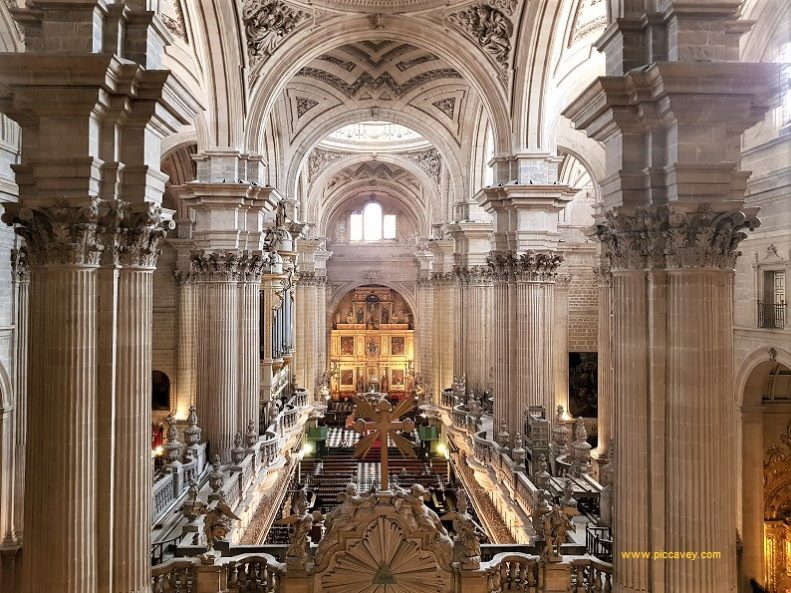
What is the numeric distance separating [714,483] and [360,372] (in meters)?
33.8

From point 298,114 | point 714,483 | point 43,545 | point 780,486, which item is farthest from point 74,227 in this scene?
point 298,114

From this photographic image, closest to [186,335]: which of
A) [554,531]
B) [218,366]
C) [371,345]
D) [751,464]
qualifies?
[218,366]

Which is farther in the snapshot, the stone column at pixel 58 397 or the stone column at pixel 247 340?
the stone column at pixel 247 340

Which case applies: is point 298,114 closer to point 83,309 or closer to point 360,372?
point 83,309

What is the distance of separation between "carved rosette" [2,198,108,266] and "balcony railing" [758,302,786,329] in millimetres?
10957

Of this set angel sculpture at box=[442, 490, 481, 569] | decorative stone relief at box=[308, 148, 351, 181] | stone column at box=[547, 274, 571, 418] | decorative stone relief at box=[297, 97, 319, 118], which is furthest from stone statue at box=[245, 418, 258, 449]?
decorative stone relief at box=[308, 148, 351, 181]

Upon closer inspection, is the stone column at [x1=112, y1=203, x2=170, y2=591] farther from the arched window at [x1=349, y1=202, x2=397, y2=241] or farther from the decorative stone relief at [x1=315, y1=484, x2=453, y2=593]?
the arched window at [x1=349, y1=202, x2=397, y2=241]

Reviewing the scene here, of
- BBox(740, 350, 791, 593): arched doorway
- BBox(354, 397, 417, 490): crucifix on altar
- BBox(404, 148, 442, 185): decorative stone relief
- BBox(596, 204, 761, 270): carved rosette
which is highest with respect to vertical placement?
BBox(404, 148, 442, 185): decorative stone relief

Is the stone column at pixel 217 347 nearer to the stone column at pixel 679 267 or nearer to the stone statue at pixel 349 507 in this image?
the stone statue at pixel 349 507

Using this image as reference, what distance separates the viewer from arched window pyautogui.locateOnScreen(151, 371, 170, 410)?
21922mm

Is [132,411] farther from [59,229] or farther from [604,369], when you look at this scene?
[604,369]

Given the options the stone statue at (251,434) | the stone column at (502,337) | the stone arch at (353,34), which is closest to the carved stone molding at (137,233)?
the stone arch at (353,34)

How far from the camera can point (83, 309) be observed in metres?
5.93

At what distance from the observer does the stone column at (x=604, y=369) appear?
17094 mm
